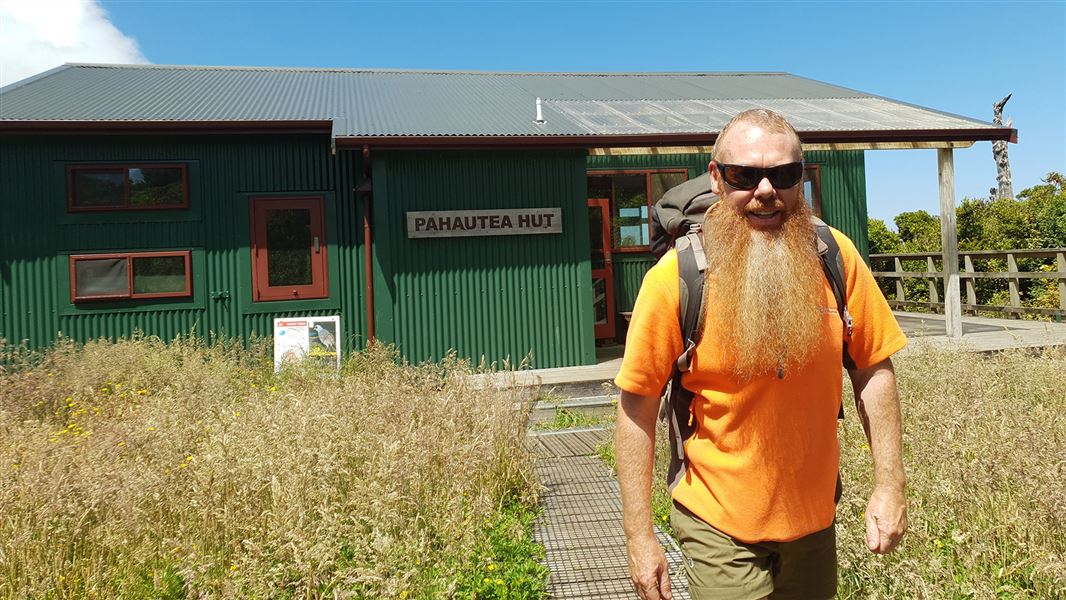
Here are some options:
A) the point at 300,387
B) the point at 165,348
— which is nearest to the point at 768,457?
the point at 300,387

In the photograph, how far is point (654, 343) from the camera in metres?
1.81

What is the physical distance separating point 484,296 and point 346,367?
223cm

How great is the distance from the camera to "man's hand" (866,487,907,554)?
1.83 m

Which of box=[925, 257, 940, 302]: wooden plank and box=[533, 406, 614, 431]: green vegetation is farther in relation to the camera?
box=[925, 257, 940, 302]: wooden plank

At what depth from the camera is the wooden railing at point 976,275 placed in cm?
1184

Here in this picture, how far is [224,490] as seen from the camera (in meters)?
3.46

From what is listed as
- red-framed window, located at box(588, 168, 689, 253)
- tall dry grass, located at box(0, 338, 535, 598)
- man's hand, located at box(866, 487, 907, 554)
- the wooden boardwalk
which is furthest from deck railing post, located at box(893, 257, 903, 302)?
man's hand, located at box(866, 487, 907, 554)

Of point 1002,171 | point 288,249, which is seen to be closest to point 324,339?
point 288,249

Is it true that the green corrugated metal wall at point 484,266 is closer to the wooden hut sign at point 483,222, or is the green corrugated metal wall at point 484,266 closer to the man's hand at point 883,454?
the wooden hut sign at point 483,222

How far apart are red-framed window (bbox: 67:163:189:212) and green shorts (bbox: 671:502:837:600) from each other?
9.24m

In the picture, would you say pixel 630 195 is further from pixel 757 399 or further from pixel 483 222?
pixel 757 399

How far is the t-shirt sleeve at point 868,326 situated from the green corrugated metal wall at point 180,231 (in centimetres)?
840

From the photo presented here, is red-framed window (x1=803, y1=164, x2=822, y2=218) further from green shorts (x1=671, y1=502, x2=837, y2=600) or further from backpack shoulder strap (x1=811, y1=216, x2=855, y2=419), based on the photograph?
green shorts (x1=671, y1=502, x2=837, y2=600)

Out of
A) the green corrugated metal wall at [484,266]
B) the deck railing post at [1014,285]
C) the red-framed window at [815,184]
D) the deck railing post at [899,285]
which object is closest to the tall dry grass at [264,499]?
the green corrugated metal wall at [484,266]
